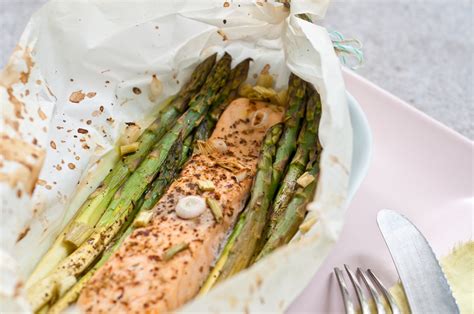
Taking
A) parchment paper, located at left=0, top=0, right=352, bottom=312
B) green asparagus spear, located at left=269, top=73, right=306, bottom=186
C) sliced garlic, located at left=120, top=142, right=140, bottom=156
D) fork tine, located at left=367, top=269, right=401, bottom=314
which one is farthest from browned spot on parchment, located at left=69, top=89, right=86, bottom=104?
fork tine, located at left=367, top=269, right=401, bottom=314

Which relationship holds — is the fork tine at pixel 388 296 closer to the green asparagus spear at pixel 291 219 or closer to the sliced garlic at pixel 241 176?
the green asparagus spear at pixel 291 219

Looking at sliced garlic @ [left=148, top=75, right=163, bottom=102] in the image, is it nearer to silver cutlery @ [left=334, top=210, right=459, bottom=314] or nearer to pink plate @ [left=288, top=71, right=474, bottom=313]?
pink plate @ [left=288, top=71, right=474, bottom=313]

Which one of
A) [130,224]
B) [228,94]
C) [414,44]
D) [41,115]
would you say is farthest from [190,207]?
[414,44]

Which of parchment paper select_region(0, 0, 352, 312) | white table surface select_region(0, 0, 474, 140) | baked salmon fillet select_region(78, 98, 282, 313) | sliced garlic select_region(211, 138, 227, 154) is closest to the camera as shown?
parchment paper select_region(0, 0, 352, 312)

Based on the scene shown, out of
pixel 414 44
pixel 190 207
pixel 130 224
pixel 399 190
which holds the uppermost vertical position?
pixel 190 207

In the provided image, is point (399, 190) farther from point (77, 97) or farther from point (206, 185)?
point (77, 97)

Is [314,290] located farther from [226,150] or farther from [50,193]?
[50,193]

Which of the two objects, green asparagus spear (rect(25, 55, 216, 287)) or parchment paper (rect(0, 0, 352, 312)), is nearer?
parchment paper (rect(0, 0, 352, 312))
